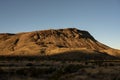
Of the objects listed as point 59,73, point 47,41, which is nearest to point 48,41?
point 47,41

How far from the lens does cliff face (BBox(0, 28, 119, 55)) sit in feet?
554

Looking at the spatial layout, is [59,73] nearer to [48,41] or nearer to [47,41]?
[48,41]

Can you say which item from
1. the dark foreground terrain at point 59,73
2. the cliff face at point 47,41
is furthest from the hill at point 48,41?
the dark foreground terrain at point 59,73

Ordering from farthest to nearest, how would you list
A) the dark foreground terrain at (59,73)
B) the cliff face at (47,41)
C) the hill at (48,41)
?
the cliff face at (47,41), the hill at (48,41), the dark foreground terrain at (59,73)

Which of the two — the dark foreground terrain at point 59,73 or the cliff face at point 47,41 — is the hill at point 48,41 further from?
the dark foreground terrain at point 59,73

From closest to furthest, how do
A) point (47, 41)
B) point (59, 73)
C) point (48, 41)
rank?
point (59, 73)
point (48, 41)
point (47, 41)

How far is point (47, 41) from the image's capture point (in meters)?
184

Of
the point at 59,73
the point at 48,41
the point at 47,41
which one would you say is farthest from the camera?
the point at 47,41

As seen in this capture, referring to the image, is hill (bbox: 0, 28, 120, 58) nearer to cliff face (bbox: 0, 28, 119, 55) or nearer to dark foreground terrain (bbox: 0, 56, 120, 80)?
cliff face (bbox: 0, 28, 119, 55)

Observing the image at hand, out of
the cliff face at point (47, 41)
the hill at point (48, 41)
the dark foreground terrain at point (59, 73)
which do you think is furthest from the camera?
A: the cliff face at point (47, 41)

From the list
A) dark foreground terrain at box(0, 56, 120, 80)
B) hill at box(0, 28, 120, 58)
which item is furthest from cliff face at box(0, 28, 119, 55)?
dark foreground terrain at box(0, 56, 120, 80)

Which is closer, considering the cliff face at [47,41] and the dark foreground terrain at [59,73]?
the dark foreground terrain at [59,73]

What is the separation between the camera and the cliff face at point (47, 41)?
169 m

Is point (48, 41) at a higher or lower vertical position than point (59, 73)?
lower
